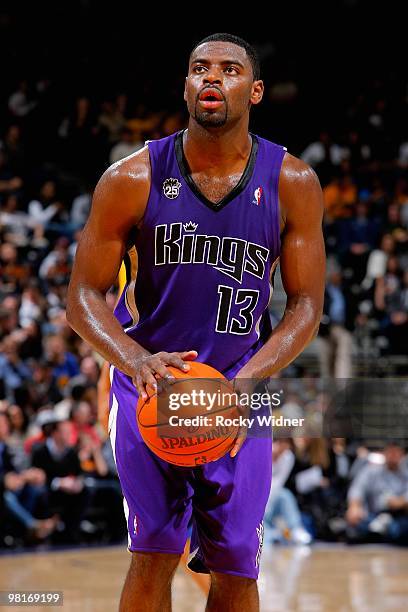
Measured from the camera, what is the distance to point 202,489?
13.0ft

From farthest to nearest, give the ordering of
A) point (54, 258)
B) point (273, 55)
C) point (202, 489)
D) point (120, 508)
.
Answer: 1. point (273, 55)
2. point (54, 258)
3. point (120, 508)
4. point (202, 489)

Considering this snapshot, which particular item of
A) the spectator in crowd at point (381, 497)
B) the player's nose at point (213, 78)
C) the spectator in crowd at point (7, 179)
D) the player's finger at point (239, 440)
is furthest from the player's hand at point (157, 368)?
the spectator in crowd at point (7, 179)

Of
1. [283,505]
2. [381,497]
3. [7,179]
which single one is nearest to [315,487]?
[283,505]

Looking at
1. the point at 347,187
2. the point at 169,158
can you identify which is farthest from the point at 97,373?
the point at 169,158

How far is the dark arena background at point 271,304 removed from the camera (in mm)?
9258

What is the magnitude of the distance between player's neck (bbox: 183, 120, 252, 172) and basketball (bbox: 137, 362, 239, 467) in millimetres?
810

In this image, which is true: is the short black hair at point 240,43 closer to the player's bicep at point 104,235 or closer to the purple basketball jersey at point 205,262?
the purple basketball jersey at point 205,262

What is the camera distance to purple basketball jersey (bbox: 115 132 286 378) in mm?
3961

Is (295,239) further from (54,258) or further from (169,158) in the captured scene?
(54,258)

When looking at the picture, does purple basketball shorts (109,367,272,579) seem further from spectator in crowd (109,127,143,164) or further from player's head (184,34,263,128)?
spectator in crowd (109,127,143,164)

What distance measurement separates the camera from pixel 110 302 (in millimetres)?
11914

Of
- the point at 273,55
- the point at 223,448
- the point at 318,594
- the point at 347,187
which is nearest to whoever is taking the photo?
the point at 223,448

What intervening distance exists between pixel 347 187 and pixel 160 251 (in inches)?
494

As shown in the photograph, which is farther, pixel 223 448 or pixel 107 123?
pixel 107 123
